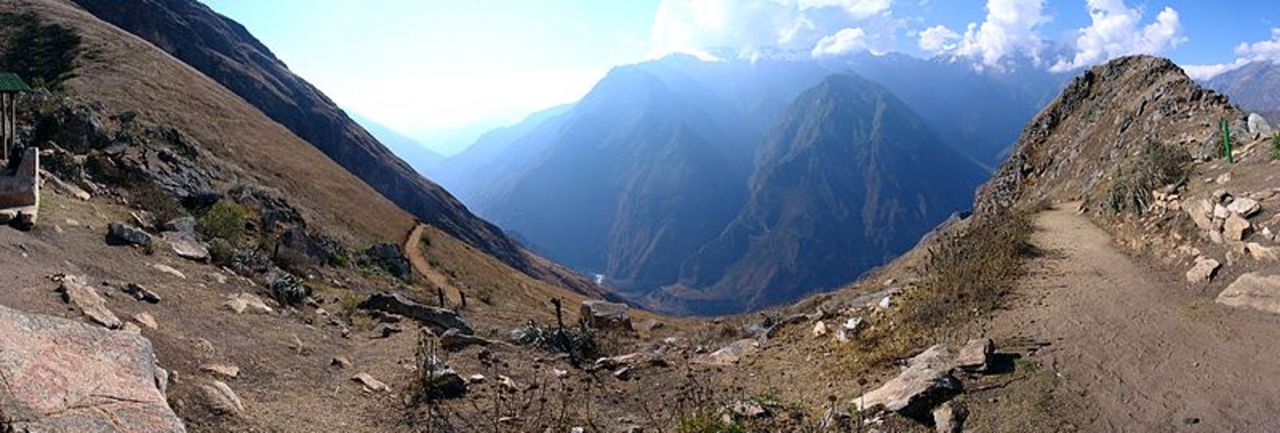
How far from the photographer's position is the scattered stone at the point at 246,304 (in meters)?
12.7

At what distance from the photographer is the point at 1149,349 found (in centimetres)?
940

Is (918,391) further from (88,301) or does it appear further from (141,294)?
(141,294)

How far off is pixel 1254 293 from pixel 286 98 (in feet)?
361

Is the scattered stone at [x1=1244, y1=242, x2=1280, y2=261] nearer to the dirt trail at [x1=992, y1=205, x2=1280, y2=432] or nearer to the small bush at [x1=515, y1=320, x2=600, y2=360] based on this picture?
the dirt trail at [x1=992, y1=205, x2=1280, y2=432]

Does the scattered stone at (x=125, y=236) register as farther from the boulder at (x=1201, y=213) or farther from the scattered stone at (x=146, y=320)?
the boulder at (x=1201, y=213)

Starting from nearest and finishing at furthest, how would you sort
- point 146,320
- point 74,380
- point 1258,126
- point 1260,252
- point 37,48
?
point 74,380
point 146,320
point 1260,252
point 1258,126
point 37,48

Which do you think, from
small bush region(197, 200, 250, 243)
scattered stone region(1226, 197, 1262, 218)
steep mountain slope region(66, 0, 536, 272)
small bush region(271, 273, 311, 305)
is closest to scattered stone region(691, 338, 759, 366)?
scattered stone region(1226, 197, 1262, 218)

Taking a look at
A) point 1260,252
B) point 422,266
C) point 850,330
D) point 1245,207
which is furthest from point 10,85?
point 422,266

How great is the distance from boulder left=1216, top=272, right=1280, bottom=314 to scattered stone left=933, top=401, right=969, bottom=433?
5357mm

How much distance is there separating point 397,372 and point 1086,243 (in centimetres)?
1477

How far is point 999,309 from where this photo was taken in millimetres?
11680

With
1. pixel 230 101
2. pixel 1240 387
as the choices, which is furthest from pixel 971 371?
pixel 230 101

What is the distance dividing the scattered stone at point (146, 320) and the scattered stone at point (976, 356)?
10441mm

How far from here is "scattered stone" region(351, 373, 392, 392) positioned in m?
9.97
